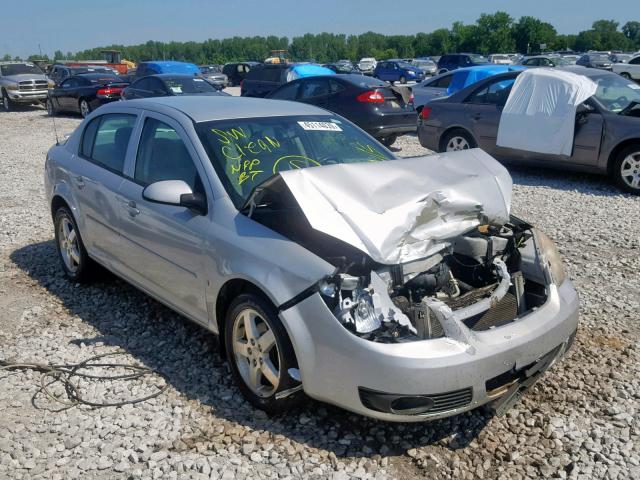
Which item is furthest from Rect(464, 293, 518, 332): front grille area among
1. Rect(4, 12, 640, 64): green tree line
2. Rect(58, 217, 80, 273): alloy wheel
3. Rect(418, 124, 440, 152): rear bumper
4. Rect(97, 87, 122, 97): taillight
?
Rect(4, 12, 640, 64): green tree line

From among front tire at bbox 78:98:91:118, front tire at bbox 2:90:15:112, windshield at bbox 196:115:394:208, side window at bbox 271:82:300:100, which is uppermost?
windshield at bbox 196:115:394:208

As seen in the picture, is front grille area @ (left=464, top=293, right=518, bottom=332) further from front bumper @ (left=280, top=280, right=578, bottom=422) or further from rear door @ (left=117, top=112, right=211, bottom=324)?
rear door @ (left=117, top=112, right=211, bottom=324)

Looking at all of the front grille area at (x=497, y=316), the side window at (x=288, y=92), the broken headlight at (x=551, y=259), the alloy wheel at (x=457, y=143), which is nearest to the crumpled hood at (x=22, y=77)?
the side window at (x=288, y=92)

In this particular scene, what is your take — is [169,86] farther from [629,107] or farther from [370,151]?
A: [370,151]

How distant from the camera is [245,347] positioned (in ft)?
11.5

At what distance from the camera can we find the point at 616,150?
8.53 meters

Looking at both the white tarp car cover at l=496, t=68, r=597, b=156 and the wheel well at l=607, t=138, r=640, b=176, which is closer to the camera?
the wheel well at l=607, t=138, r=640, b=176

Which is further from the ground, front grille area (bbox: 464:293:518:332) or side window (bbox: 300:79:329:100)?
side window (bbox: 300:79:329:100)

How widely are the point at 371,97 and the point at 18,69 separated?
2068cm

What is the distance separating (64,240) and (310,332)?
346 cm

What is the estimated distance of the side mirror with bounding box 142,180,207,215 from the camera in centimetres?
369

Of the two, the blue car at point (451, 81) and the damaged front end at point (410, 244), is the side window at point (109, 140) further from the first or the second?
the blue car at point (451, 81)

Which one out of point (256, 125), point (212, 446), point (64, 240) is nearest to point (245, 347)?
point (212, 446)

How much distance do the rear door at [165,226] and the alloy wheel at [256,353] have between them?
371mm
